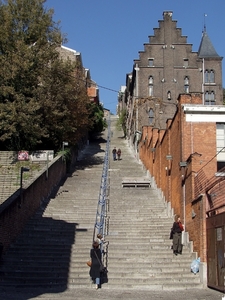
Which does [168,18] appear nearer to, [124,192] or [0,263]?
[124,192]

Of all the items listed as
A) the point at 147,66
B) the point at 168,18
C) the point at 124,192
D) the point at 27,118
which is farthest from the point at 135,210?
the point at 168,18

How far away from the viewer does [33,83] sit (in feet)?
97.3

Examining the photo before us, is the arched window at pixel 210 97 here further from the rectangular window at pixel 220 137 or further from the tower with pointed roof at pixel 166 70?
the rectangular window at pixel 220 137

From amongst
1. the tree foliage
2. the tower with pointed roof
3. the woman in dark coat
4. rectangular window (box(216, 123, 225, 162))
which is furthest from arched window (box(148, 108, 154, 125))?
the woman in dark coat

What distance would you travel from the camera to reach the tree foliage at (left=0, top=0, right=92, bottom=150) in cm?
2797

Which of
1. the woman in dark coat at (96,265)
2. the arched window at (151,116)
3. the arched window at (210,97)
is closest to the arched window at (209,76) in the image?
the arched window at (210,97)

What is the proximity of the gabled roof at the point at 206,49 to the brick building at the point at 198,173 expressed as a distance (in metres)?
29.5

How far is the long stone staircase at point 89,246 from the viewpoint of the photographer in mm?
13852

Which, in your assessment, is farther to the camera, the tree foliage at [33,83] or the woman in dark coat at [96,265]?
the tree foliage at [33,83]

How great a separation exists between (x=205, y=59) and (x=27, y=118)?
27.4 metres

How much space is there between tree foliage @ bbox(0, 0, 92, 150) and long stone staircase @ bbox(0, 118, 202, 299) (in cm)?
584

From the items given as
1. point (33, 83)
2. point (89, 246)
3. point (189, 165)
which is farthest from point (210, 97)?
point (89, 246)

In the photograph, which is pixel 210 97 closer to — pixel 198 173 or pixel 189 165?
pixel 189 165

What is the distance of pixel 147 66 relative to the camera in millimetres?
45500
